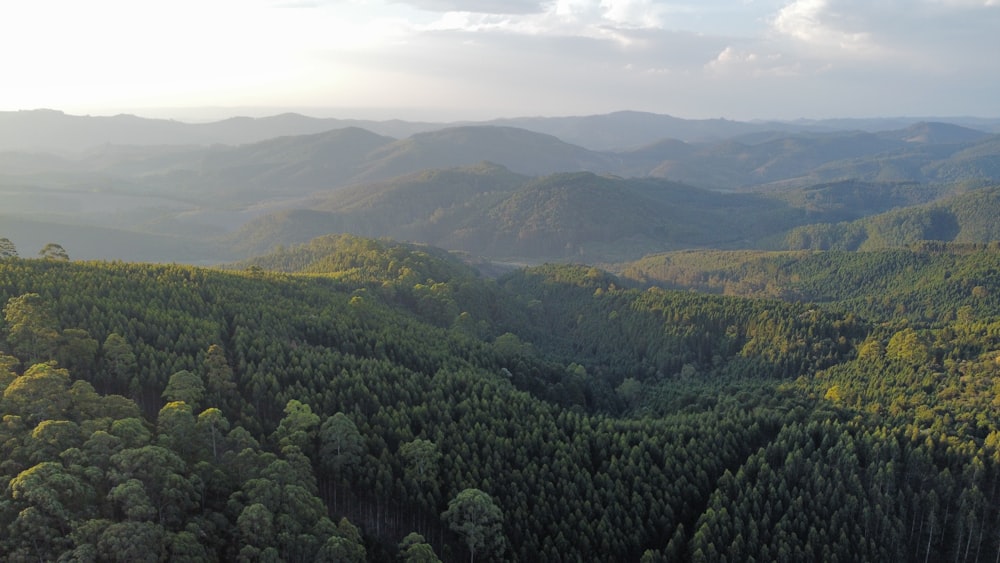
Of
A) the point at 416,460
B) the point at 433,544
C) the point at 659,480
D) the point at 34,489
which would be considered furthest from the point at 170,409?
the point at 659,480

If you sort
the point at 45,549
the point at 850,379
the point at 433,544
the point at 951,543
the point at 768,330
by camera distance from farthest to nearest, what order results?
the point at 768,330
the point at 850,379
the point at 951,543
the point at 433,544
the point at 45,549

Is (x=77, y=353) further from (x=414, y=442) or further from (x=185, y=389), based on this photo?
(x=414, y=442)

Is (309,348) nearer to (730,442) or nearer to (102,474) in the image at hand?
(102,474)

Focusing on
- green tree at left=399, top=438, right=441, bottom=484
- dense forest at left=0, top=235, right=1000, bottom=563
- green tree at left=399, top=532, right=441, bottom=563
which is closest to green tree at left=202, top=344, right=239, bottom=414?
dense forest at left=0, top=235, right=1000, bottom=563

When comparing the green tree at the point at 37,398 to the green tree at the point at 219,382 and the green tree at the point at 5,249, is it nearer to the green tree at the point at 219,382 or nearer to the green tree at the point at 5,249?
the green tree at the point at 219,382

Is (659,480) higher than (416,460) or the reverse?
the reverse
